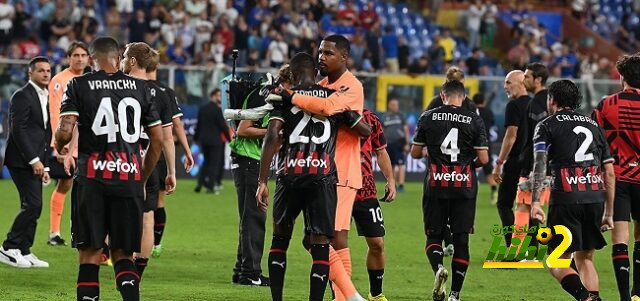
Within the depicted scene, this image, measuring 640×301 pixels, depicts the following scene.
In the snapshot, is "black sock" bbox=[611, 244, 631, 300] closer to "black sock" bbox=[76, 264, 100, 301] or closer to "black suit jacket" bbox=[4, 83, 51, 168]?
"black sock" bbox=[76, 264, 100, 301]

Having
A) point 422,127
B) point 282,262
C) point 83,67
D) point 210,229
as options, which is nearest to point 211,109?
point 210,229

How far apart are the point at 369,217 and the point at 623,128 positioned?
238 centimetres

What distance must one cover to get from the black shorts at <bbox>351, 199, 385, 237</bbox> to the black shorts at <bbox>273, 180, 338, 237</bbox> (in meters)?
1.30

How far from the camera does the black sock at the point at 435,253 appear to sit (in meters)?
11.8

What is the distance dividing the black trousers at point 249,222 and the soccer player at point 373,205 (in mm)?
1561

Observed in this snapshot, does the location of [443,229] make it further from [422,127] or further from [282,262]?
[282,262]

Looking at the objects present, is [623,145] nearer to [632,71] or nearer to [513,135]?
[632,71]

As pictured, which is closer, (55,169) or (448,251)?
(55,169)

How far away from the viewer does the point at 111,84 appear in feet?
30.0

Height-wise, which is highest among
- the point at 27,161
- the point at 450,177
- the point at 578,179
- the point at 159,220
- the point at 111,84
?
the point at 111,84

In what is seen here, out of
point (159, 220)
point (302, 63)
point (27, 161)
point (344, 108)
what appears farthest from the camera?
point (159, 220)

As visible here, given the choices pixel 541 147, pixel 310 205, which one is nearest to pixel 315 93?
pixel 310 205

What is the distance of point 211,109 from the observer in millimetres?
25703

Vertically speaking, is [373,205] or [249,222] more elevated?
[373,205]
